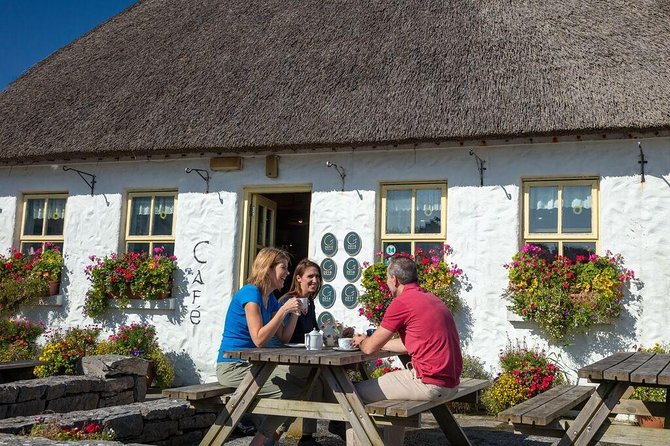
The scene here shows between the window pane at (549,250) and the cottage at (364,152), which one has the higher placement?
→ the cottage at (364,152)

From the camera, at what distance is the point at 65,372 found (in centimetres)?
805

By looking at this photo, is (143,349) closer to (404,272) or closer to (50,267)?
(50,267)

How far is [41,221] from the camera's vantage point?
9.75 meters

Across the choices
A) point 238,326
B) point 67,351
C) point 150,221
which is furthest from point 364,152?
point 67,351

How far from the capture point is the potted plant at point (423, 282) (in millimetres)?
7531

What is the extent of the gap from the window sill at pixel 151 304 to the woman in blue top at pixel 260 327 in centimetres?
409

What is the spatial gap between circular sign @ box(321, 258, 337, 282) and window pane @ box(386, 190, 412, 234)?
0.76 metres

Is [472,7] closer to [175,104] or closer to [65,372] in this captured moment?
[175,104]

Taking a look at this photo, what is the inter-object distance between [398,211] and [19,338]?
508 cm

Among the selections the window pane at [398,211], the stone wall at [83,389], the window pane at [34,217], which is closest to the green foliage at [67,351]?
the stone wall at [83,389]

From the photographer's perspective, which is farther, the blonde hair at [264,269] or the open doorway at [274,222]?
the open doorway at [274,222]

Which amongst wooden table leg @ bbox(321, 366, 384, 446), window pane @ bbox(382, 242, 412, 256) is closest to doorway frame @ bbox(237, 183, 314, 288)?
window pane @ bbox(382, 242, 412, 256)

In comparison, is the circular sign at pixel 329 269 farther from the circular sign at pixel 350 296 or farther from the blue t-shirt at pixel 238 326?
the blue t-shirt at pixel 238 326

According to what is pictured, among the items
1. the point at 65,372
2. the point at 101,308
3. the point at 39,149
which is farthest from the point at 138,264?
the point at 39,149
